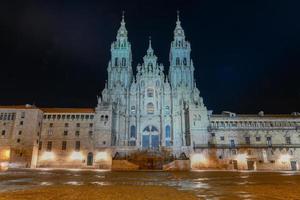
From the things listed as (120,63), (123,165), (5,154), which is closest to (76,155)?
(5,154)

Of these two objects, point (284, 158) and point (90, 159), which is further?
point (90, 159)

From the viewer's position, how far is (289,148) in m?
63.4

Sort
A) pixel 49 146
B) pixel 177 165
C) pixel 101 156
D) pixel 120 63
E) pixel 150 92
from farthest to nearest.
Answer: pixel 120 63 → pixel 150 92 → pixel 49 146 → pixel 101 156 → pixel 177 165

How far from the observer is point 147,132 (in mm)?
71562

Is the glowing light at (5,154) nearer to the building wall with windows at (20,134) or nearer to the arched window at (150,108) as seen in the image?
the building wall with windows at (20,134)

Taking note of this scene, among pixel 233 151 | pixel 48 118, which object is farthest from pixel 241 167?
pixel 48 118

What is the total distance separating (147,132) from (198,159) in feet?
57.5

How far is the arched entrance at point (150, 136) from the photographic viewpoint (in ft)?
231

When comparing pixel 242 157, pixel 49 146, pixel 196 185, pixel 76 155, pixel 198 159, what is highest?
pixel 49 146

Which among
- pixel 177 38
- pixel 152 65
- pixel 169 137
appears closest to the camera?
pixel 169 137

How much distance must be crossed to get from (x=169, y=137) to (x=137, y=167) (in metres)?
20.1

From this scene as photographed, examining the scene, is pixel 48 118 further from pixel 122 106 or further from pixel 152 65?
pixel 152 65

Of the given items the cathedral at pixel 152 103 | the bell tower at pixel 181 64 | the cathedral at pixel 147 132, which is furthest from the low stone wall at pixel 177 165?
the bell tower at pixel 181 64

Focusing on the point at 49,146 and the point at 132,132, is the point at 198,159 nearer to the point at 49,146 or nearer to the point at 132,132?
the point at 132,132
